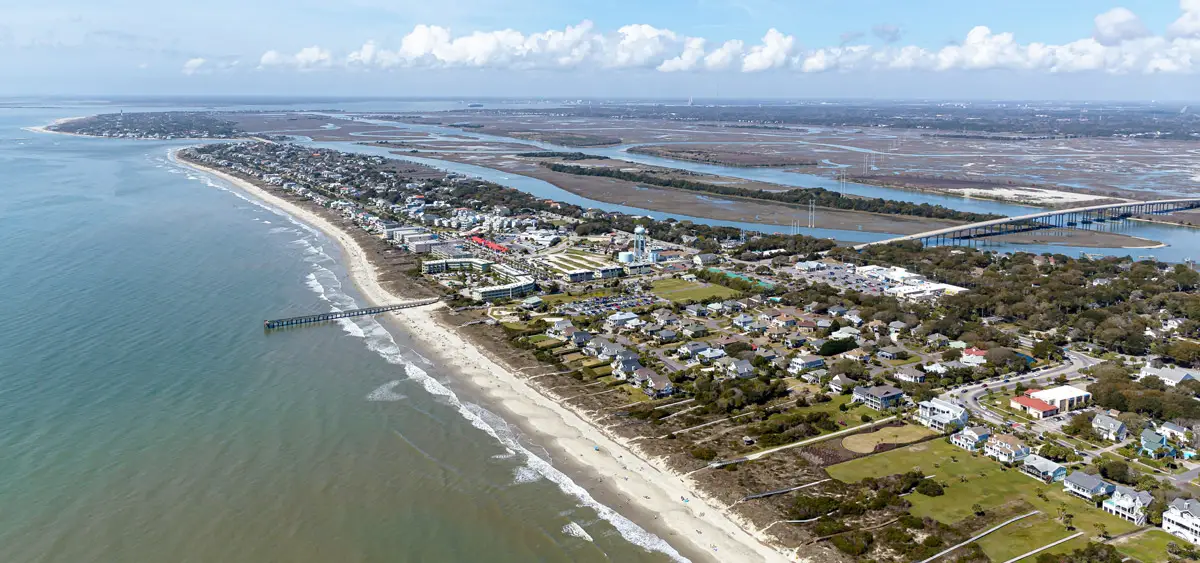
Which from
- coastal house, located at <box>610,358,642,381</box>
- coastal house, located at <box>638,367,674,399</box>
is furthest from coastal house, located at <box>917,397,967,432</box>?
coastal house, located at <box>610,358,642,381</box>

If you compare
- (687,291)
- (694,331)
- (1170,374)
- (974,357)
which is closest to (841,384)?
(974,357)

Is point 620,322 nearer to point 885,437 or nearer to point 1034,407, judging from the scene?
point 885,437

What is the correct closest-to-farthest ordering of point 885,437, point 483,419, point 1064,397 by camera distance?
point 885,437 → point 483,419 → point 1064,397

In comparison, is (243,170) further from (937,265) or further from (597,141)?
(937,265)

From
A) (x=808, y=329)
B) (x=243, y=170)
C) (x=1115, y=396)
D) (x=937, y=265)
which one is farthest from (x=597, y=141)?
(x=1115, y=396)

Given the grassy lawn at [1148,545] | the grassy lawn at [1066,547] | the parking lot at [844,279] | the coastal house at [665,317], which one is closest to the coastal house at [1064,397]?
the grassy lawn at [1148,545]

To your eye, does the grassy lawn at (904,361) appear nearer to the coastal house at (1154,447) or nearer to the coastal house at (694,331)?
the coastal house at (694,331)
